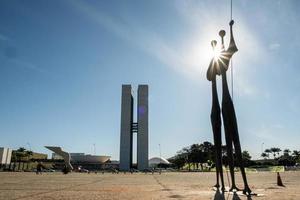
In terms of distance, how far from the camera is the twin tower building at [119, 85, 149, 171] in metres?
94.4

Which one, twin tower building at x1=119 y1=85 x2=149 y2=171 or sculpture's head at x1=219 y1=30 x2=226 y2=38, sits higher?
twin tower building at x1=119 y1=85 x2=149 y2=171

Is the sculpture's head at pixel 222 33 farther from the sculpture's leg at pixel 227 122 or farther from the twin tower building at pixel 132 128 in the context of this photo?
the twin tower building at pixel 132 128

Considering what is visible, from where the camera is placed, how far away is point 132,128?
329 feet

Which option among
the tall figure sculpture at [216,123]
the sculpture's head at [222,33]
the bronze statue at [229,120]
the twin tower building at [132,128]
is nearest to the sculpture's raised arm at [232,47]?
the bronze statue at [229,120]

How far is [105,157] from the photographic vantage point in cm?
14525

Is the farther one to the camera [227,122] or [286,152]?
[286,152]

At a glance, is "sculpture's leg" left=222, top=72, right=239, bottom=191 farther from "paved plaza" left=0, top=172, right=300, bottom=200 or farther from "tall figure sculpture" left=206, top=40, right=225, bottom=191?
"paved plaza" left=0, top=172, right=300, bottom=200

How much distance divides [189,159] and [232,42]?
11988 cm

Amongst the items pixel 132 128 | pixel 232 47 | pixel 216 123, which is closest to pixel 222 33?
pixel 232 47

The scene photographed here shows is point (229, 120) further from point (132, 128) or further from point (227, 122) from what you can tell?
point (132, 128)

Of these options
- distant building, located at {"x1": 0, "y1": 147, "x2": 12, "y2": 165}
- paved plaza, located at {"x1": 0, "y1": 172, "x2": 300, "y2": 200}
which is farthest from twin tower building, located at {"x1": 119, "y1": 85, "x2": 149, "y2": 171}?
paved plaza, located at {"x1": 0, "y1": 172, "x2": 300, "y2": 200}

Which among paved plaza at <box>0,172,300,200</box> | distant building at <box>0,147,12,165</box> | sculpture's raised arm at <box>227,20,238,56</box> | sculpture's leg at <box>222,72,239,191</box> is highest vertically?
distant building at <box>0,147,12,165</box>

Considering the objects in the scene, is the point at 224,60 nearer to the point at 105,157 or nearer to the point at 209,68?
the point at 209,68

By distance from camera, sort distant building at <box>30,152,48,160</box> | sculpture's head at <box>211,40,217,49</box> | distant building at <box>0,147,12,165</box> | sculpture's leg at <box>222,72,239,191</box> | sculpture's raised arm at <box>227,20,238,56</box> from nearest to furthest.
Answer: sculpture's leg at <box>222,72,239,191</box> < sculpture's raised arm at <box>227,20,238,56</box> < sculpture's head at <box>211,40,217,49</box> < distant building at <box>0,147,12,165</box> < distant building at <box>30,152,48,160</box>
